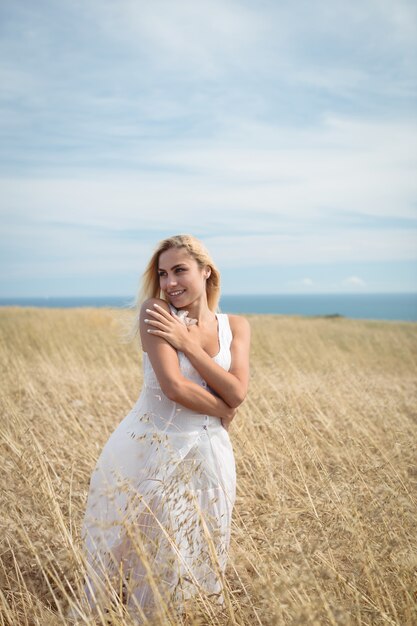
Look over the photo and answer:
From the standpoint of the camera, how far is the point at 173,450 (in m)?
2.46

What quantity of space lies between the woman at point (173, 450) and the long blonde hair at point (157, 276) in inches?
0.5

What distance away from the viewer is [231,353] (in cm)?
290

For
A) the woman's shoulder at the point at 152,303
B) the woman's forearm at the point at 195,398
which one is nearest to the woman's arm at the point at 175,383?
the woman's forearm at the point at 195,398

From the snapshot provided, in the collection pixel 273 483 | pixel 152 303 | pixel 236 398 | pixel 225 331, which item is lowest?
pixel 273 483

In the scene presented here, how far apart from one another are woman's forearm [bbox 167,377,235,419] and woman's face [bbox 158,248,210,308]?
1.69ft

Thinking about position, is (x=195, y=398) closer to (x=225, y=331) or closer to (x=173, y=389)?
(x=173, y=389)

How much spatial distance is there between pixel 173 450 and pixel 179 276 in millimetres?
929

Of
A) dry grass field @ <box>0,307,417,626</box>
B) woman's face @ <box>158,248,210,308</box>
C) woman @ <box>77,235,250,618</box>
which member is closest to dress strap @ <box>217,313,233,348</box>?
woman @ <box>77,235,250,618</box>

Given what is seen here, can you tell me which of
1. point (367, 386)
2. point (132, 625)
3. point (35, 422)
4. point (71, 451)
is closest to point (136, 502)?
point (132, 625)

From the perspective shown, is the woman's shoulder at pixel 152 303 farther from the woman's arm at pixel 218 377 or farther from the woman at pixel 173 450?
the woman's arm at pixel 218 377

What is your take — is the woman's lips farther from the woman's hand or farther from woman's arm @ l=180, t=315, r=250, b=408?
woman's arm @ l=180, t=315, r=250, b=408

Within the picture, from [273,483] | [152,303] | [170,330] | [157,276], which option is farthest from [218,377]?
[273,483]

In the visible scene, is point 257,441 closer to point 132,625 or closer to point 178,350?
point 178,350

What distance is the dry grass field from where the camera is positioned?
214 cm
